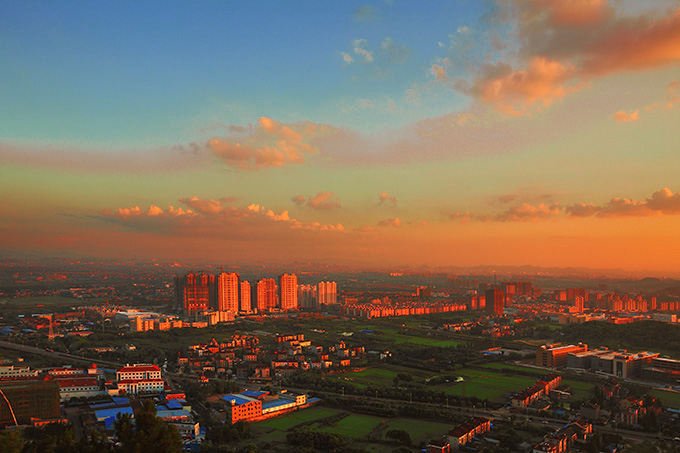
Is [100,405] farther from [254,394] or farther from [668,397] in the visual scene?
[668,397]

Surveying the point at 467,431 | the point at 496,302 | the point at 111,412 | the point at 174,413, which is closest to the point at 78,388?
the point at 111,412

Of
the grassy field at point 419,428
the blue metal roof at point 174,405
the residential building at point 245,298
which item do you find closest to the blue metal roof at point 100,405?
the blue metal roof at point 174,405

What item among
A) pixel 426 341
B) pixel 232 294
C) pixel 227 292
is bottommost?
pixel 426 341

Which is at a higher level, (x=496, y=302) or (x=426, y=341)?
(x=496, y=302)

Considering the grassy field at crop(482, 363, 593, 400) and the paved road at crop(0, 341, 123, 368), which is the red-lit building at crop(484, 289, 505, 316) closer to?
the grassy field at crop(482, 363, 593, 400)

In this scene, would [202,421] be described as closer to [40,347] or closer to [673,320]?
[40,347]

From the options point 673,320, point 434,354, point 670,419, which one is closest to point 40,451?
point 670,419

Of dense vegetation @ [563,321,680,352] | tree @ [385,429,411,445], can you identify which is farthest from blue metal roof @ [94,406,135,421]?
dense vegetation @ [563,321,680,352]
